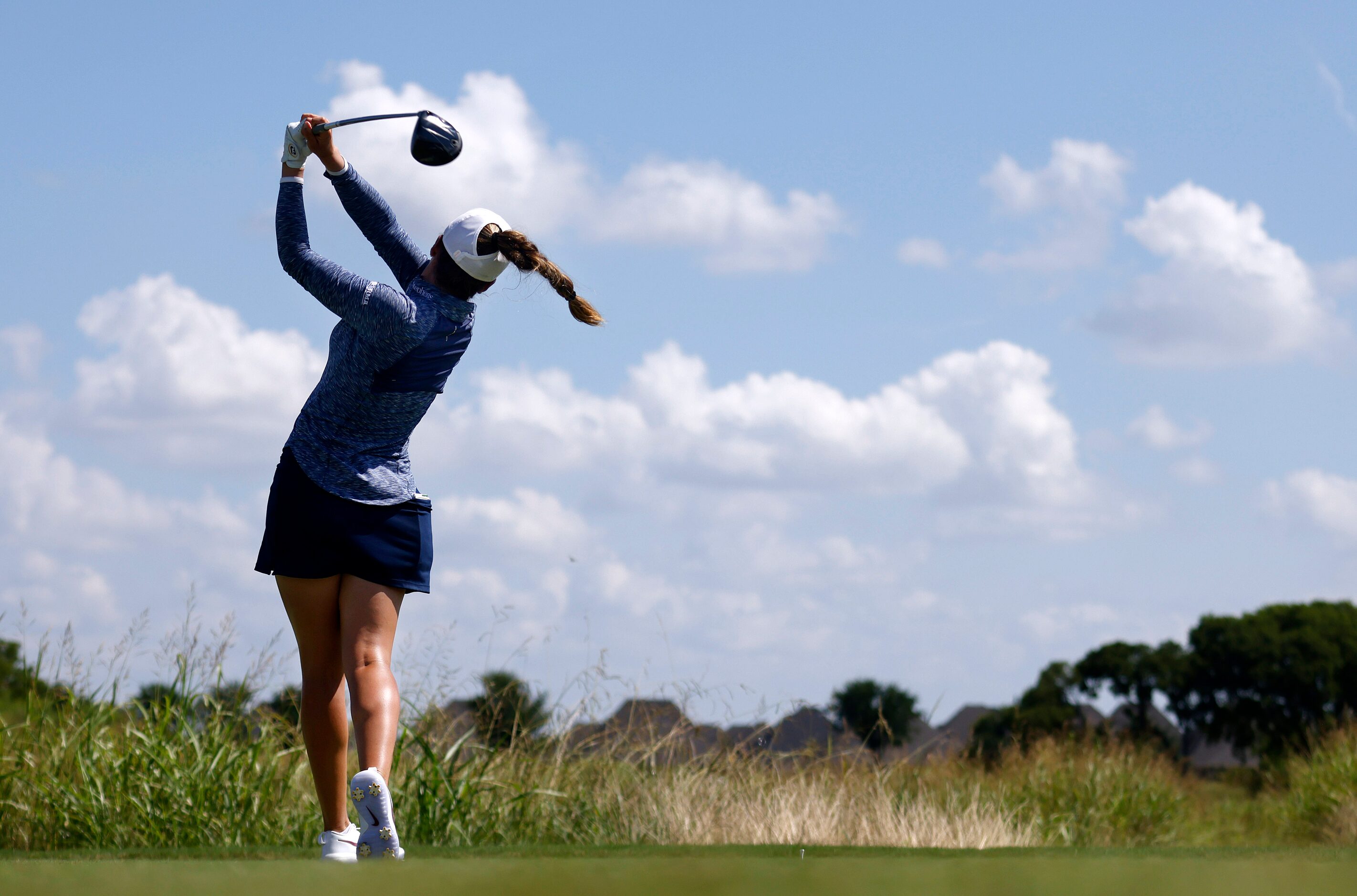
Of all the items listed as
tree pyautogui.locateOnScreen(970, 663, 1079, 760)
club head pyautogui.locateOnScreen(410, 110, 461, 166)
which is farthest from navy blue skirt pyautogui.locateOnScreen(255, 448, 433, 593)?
tree pyautogui.locateOnScreen(970, 663, 1079, 760)

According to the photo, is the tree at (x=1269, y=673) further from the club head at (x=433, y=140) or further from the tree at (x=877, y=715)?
the club head at (x=433, y=140)

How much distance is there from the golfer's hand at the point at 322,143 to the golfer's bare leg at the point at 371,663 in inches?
51.4

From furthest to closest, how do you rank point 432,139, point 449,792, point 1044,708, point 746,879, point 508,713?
point 1044,708 → point 508,713 → point 449,792 → point 432,139 → point 746,879

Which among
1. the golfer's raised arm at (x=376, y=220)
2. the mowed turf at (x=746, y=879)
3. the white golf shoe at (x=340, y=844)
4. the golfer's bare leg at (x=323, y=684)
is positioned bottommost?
the white golf shoe at (x=340, y=844)

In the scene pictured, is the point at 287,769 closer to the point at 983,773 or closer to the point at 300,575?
the point at 300,575

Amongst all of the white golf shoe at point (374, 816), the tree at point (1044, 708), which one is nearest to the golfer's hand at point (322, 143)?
the white golf shoe at point (374, 816)

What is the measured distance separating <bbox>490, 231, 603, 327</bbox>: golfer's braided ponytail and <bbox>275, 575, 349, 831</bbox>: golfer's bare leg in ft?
3.52

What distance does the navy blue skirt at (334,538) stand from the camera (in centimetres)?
381

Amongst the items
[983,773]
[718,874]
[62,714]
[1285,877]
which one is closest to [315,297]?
[718,874]

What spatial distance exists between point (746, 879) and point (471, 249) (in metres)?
2.54

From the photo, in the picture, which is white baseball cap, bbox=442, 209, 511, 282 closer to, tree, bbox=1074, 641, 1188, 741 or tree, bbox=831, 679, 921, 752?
tree, bbox=831, 679, 921, 752

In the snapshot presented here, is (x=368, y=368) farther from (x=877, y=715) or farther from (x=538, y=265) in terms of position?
(x=877, y=715)

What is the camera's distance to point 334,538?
381cm

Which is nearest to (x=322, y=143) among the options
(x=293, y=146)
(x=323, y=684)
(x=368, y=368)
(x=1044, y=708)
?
(x=293, y=146)
